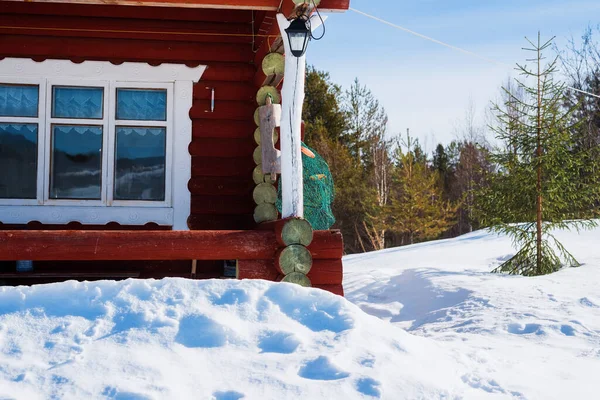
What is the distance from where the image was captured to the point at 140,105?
7.46 metres

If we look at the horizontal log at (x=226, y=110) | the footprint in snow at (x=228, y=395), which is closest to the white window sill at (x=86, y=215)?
the horizontal log at (x=226, y=110)

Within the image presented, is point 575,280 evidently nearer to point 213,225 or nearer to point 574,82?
point 213,225

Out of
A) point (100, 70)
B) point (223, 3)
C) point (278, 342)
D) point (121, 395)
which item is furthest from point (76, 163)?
point (121, 395)

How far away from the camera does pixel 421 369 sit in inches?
152

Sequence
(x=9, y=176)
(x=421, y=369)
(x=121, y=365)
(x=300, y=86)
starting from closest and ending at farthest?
(x=121, y=365) < (x=421, y=369) < (x=300, y=86) < (x=9, y=176)

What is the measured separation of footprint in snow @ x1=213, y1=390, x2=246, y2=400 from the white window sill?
4.23m

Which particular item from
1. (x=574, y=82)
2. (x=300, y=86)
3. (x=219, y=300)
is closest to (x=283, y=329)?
(x=219, y=300)

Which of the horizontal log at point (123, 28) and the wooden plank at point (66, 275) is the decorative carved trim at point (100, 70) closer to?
the horizontal log at point (123, 28)

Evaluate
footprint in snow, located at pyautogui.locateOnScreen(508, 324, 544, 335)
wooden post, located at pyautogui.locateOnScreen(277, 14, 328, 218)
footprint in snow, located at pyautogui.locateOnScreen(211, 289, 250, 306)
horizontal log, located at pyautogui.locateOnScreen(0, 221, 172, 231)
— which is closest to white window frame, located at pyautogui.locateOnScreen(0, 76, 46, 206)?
horizontal log, located at pyautogui.locateOnScreen(0, 221, 172, 231)

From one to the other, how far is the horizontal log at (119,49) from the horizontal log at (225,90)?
27cm

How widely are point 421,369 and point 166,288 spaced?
1.69 m

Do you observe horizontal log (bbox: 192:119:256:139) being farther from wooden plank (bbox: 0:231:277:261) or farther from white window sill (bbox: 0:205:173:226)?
wooden plank (bbox: 0:231:277:261)

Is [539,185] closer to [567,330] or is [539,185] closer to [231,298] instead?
[567,330]

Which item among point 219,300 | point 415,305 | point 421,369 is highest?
point 219,300
